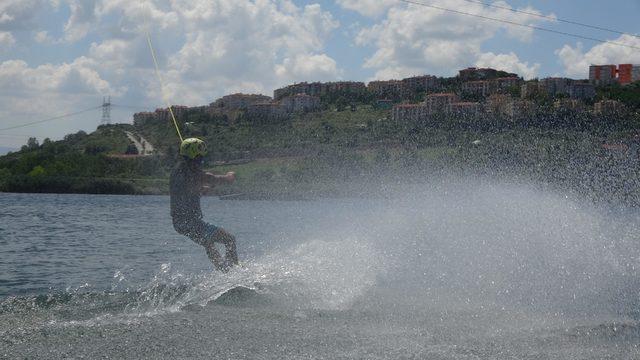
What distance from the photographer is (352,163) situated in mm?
75188

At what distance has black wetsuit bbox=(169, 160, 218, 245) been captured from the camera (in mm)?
9859

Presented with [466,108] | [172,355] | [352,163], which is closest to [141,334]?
[172,355]

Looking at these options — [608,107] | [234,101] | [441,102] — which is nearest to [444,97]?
[441,102]

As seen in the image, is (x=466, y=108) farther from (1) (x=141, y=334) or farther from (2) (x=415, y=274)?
(1) (x=141, y=334)

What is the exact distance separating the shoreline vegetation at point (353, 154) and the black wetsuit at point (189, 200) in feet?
102

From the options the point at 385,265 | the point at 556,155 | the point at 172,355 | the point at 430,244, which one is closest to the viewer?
the point at 172,355

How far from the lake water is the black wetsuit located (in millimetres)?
677

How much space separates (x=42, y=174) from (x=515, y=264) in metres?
81.1

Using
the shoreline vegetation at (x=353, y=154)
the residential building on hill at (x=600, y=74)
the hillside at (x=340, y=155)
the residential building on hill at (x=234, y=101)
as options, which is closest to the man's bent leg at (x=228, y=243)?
the shoreline vegetation at (x=353, y=154)

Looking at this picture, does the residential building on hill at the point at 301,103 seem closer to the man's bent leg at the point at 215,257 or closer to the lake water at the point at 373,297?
the lake water at the point at 373,297

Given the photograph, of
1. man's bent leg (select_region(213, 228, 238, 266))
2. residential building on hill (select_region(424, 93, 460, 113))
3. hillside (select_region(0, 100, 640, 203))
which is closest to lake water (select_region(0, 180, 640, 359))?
man's bent leg (select_region(213, 228, 238, 266))

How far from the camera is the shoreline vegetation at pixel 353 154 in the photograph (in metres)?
48.6

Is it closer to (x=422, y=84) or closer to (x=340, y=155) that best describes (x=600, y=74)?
(x=340, y=155)

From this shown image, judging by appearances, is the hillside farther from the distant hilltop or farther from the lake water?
the lake water
